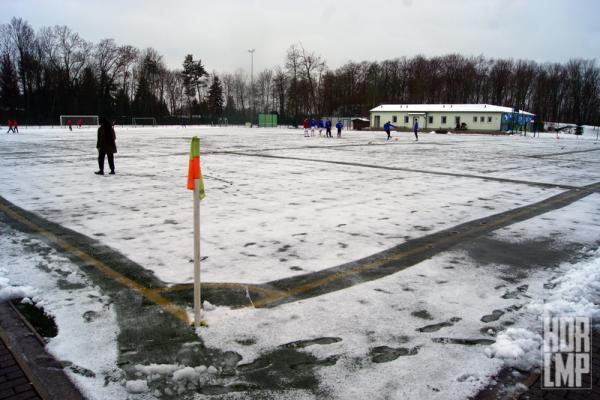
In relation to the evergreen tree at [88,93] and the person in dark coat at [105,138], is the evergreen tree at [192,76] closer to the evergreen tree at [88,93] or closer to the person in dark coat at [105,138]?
the evergreen tree at [88,93]

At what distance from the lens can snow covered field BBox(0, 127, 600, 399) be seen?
3.58m

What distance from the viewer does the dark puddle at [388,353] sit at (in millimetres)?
3545

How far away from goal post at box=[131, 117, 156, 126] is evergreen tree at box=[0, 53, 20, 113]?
18911mm

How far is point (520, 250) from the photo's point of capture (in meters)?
6.58

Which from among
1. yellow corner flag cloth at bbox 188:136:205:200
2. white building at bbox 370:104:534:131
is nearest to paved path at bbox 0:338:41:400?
yellow corner flag cloth at bbox 188:136:205:200

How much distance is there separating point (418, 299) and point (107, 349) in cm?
308

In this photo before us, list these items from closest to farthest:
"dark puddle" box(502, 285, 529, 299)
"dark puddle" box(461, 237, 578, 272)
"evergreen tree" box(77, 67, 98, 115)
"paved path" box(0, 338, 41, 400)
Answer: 1. "paved path" box(0, 338, 41, 400)
2. "dark puddle" box(502, 285, 529, 299)
3. "dark puddle" box(461, 237, 578, 272)
4. "evergreen tree" box(77, 67, 98, 115)

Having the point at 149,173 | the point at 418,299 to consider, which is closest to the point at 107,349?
the point at 418,299

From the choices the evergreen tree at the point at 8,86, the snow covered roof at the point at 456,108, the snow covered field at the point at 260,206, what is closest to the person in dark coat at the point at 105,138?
the snow covered field at the point at 260,206

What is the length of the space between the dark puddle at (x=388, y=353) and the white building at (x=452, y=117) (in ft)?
219

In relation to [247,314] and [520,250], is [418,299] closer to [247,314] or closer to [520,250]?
[247,314]

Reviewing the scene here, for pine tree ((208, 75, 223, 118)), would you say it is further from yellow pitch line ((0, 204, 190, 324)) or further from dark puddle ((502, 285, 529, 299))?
dark puddle ((502, 285, 529, 299))

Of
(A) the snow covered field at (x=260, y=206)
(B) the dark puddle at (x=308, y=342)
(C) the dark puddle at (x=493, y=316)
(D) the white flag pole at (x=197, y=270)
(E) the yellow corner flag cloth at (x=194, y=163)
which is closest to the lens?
(B) the dark puddle at (x=308, y=342)

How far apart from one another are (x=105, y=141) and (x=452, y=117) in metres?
66.9
